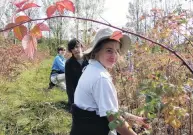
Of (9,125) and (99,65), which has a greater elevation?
(99,65)

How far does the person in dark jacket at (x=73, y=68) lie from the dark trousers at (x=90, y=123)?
88.3 inches

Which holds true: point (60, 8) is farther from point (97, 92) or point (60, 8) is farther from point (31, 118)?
point (31, 118)

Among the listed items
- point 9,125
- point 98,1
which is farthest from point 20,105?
point 98,1

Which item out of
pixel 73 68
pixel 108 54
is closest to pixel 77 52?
pixel 73 68

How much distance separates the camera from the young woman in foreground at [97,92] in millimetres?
1880

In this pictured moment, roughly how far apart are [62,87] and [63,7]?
24.1ft

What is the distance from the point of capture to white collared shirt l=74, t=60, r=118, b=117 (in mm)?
1853

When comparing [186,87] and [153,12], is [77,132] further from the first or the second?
[153,12]

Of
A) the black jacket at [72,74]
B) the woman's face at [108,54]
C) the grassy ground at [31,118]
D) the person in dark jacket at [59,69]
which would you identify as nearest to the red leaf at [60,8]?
the woman's face at [108,54]

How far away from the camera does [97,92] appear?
189 centimetres

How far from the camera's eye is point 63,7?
43.3 inches

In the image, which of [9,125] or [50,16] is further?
Answer: [9,125]

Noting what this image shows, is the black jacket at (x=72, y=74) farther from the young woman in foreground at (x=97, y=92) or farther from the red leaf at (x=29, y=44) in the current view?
the red leaf at (x=29, y=44)

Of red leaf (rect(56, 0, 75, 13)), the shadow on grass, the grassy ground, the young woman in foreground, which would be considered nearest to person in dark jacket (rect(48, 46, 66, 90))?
the shadow on grass
